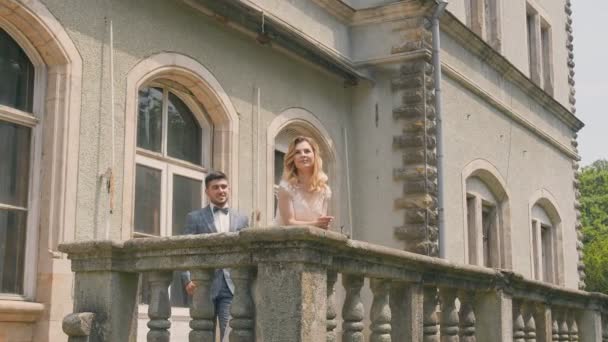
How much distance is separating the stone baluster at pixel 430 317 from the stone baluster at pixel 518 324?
170cm

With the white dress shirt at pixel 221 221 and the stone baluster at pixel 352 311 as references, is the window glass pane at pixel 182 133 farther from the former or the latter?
the stone baluster at pixel 352 311

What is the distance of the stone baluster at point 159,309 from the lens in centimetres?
518

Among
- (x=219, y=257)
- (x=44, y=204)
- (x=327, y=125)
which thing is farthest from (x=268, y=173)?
(x=219, y=257)

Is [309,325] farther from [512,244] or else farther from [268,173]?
[512,244]

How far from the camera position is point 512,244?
1759 cm

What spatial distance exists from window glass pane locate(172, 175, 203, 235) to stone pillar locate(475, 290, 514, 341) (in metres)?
4.03

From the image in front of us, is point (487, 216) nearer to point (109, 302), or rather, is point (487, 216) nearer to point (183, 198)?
point (183, 198)

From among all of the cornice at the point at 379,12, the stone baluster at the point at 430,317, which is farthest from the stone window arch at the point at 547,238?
the stone baluster at the point at 430,317

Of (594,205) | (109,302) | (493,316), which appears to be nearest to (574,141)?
(493,316)

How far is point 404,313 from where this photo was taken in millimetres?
5918

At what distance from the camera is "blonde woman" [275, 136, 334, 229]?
595cm

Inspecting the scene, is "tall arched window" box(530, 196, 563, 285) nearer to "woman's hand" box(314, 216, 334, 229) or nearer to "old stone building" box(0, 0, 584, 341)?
"old stone building" box(0, 0, 584, 341)

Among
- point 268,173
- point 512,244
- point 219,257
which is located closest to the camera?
point 219,257

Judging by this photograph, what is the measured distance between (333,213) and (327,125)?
132cm
